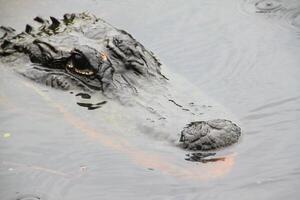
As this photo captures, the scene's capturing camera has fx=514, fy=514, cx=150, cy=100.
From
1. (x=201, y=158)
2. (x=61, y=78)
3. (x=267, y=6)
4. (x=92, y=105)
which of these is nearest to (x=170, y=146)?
(x=201, y=158)

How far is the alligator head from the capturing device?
5.48m

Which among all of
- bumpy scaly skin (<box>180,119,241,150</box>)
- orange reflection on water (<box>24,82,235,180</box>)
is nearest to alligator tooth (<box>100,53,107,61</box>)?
orange reflection on water (<box>24,82,235,180</box>)

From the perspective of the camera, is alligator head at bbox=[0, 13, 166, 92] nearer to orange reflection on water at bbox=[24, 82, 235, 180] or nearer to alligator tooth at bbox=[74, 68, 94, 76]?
alligator tooth at bbox=[74, 68, 94, 76]

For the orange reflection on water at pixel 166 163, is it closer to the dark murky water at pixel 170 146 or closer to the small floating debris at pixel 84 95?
the dark murky water at pixel 170 146

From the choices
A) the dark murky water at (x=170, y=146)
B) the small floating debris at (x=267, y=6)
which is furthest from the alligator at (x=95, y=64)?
the small floating debris at (x=267, y=6)

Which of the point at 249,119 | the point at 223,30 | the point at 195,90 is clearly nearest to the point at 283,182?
the point at 249,119

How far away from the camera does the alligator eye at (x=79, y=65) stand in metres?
5.50

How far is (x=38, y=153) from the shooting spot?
16.5 feet

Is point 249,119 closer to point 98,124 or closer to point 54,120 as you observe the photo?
point 98,124

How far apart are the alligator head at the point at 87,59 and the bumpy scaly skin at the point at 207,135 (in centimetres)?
110

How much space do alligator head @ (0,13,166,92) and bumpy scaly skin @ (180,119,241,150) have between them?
110 centimetres

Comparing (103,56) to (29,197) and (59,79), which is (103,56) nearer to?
(59,79)

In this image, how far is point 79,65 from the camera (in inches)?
219

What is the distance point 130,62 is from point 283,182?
2.13 meters
